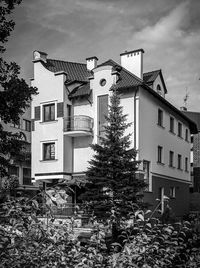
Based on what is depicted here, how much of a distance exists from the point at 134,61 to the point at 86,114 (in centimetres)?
499

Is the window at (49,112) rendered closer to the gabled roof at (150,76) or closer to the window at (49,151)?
the window at (49,151)

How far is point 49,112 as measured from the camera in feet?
84.5

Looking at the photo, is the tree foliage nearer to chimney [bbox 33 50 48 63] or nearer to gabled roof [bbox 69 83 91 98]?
gabled roof [bbox 69 83 91 98]

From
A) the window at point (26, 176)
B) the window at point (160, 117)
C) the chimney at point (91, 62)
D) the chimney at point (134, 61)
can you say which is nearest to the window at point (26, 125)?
the window at point (26, 176)

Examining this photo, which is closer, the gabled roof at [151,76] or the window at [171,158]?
the gabled roof at [151,76]

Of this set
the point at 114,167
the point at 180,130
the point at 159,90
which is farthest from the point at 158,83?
the point at 114,167

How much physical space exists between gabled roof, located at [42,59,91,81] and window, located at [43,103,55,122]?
2.34 metres

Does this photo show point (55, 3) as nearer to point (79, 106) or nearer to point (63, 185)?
point (63, 185)

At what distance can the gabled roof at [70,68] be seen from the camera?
1059 inches

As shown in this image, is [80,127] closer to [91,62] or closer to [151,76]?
[91,62]

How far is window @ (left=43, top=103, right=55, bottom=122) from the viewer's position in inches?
1007

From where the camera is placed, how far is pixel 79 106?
25.5 m

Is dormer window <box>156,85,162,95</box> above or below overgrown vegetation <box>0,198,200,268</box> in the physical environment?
above

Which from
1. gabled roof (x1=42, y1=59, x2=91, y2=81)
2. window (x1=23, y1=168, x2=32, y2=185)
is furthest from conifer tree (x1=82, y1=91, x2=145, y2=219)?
window (x1=23, y1=168, x2=32, y2=185)
